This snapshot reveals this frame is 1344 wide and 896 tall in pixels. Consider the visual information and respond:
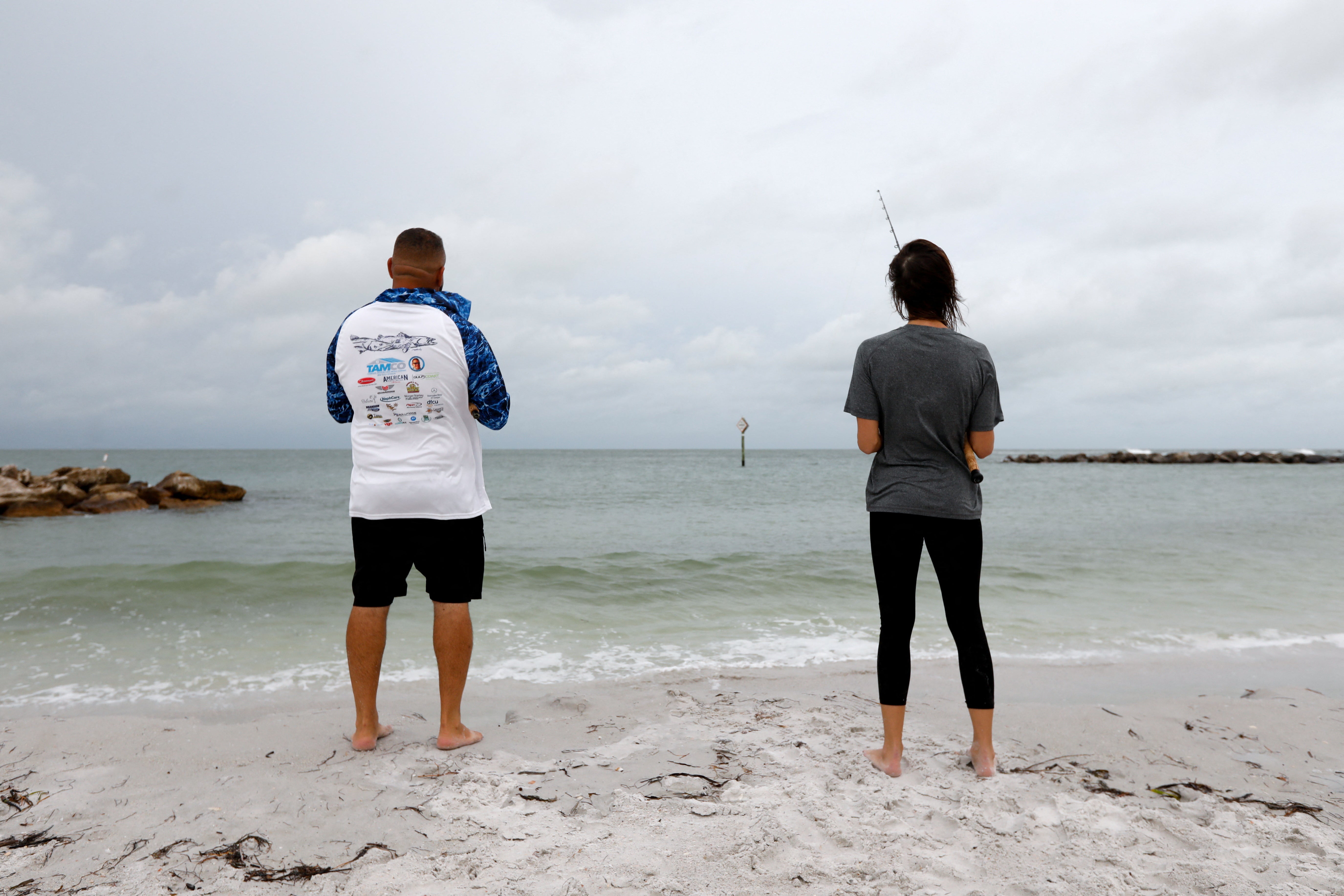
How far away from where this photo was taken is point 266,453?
11281 centimetres

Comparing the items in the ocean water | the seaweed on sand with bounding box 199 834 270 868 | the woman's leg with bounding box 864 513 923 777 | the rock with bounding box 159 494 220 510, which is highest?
the woman's leg with bounding box 864 513 923 777

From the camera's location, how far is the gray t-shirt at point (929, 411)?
257 cm

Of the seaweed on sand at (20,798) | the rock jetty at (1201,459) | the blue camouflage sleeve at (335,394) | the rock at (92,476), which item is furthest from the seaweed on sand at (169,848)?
the rock jetty at (1201,459)

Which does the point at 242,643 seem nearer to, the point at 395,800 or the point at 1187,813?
the point at 395,800

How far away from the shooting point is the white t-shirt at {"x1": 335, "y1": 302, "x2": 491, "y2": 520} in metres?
2.76

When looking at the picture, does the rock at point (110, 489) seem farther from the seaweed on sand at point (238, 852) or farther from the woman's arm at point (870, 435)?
the woman's arm at point (870, 435)

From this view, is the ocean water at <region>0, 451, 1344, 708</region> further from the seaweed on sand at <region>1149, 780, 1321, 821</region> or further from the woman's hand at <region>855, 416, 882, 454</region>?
the woman's hand at <region>855, 416, 882, 454</region>

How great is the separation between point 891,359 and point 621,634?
3636mm

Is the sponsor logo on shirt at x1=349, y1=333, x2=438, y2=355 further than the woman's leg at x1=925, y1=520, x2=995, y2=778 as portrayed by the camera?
Yes

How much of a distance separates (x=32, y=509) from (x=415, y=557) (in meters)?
17.8

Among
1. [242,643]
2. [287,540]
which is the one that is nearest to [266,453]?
[287,540]

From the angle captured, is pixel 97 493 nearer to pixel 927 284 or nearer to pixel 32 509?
pixel 32 509

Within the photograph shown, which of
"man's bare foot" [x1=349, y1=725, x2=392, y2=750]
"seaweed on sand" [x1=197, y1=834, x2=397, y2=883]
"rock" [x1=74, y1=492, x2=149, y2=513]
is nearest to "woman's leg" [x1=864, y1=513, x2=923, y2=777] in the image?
"seaweed on sand" [x1=197, y1=834, x2=397, y2=883]

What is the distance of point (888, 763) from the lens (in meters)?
2.66
